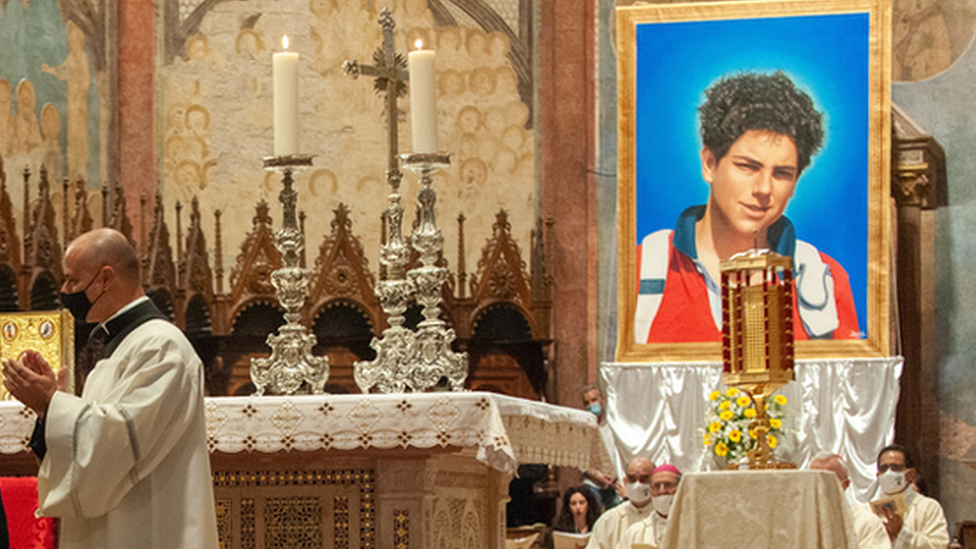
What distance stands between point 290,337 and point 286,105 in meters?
0.88

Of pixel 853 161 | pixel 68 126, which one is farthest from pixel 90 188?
pixel 853 161

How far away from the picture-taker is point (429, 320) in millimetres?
5418

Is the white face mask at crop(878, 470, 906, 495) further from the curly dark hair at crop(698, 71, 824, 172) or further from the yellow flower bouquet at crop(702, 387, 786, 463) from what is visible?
the curly dark hair at crop(698, 71, 824, 172)

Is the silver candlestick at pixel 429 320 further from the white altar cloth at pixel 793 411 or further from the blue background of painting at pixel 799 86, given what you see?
the blue background of painting at pixel 799 86

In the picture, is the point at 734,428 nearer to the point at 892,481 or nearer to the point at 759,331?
the point at 759,331

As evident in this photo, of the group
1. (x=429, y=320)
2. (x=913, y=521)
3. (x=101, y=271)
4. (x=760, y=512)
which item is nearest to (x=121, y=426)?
(x=101, y=271)

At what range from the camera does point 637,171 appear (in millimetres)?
11680

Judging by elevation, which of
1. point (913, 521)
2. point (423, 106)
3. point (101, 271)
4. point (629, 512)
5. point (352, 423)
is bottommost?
point (913, 521)

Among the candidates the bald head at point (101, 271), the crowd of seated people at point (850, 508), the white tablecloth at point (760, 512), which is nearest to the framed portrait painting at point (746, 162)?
the crowd of seated people at point (850, 508)

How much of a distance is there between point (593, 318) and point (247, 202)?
120 inches

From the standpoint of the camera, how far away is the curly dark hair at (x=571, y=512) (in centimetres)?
1023

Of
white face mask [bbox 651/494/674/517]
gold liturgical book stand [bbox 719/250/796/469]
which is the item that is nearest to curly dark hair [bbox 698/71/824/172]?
gold liturgical book stand [bbox 719/250/796/469]

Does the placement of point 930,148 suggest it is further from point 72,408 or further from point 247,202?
point 72,408

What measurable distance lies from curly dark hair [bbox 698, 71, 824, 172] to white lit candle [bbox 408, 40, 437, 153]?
21.7 ft
